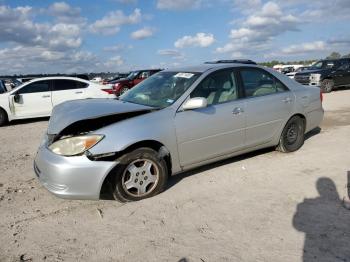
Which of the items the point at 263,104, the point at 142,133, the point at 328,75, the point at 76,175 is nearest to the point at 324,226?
the point at 142,133

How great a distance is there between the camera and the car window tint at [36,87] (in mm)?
11492

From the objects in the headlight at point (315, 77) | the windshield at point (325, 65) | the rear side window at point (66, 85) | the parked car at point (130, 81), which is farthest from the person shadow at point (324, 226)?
the windshield at point (325, 65)

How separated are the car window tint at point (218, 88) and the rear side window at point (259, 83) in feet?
0.77

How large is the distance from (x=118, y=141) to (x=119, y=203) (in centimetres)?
78

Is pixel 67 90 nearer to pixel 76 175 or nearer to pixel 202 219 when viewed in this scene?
pixel 76 175

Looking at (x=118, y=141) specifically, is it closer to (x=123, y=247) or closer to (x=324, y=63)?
(x=123, y=247)

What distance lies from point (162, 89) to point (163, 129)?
1.01 meters

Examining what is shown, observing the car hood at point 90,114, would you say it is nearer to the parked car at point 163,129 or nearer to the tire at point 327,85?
the parked car at point 163,129

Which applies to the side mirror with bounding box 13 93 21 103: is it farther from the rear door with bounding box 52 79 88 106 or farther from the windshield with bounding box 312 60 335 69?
the windshield with bounding box 312 60 335 69

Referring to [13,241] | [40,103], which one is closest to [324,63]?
[40,103]

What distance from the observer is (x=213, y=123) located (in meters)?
4.85

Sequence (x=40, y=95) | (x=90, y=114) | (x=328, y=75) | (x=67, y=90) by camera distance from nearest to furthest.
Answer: (x=90, y=114), (x=40, y=95), (x=67, y=90), (x=328, y=75)

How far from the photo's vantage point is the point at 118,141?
406 centimetres

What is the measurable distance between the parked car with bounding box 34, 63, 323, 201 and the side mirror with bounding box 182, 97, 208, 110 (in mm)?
13
